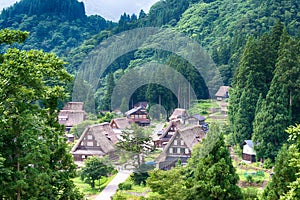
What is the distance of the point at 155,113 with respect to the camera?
1216 centimetres

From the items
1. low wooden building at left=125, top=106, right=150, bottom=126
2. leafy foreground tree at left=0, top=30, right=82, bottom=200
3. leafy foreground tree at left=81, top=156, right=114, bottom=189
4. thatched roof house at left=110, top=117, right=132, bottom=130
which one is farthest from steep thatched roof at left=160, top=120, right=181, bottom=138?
leafy foreground tree at left=81, top=156, right=114, bottom=189

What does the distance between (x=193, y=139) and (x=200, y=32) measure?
40.3 meters

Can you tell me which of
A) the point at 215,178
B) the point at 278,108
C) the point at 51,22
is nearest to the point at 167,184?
the point at 215,178

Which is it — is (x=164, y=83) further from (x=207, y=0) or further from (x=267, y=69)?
(x=207, y=0)

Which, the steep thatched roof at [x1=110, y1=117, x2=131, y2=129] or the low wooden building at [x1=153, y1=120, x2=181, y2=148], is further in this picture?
the low wooden building at [x1=153, y1=120, x2=181, y2=148]

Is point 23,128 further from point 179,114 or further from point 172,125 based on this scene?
point 172,125

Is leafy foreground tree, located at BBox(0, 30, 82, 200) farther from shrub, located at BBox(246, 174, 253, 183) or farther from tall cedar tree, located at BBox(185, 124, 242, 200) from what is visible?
shrub, located at BBox(246, 174, 253, 183)

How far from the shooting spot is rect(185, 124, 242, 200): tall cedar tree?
1080 centimetres

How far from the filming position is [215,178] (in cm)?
1088

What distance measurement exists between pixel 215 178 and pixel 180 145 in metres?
2.43

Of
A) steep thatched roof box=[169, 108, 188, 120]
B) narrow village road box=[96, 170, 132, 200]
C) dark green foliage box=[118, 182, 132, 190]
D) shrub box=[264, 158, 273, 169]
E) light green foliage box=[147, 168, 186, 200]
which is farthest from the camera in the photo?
shrub box=[264, 158, 273, 169]

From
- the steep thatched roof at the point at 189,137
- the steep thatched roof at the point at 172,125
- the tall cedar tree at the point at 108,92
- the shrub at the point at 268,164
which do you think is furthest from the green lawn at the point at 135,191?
the shrub at the point at 268,164

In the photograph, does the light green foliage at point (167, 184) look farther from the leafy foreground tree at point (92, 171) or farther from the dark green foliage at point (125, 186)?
the leafy foreground tree at point (92, 171)

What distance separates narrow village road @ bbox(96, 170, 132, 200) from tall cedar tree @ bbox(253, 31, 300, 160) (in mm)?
5784
